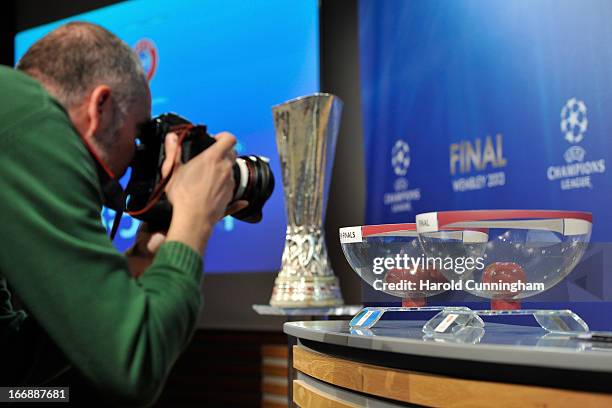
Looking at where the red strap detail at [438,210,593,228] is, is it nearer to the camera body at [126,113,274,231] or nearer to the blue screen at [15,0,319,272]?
the camera body at [126,113,274,231]

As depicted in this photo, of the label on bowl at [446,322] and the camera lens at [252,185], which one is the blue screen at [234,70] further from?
the label on bowl at [446,322]

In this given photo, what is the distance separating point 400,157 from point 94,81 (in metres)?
1.46

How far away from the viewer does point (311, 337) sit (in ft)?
3.86

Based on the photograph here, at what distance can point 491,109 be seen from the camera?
205cm

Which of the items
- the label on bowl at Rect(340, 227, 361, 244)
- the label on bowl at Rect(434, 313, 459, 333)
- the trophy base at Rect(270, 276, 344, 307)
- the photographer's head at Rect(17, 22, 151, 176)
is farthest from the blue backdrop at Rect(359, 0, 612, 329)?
the photographer's head at Rect(17, 22, 151, 176)

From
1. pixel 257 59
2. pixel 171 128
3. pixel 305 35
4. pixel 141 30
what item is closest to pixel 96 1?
pixel 141 30

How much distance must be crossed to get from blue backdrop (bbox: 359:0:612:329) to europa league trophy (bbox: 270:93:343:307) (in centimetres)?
36

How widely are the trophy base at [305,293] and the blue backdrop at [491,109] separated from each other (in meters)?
0.45

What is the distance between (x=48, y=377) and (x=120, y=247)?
7.25 feet

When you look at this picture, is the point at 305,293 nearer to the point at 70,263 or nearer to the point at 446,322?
the point at 446,322

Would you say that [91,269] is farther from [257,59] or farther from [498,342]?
[257,59]

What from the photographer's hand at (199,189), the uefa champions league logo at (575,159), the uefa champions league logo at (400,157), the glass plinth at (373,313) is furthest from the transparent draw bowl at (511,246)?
the uefa champions league logo at (400,157)

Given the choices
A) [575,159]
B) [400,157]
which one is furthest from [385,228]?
[400,157]

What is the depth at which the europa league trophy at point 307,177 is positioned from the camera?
209cm
